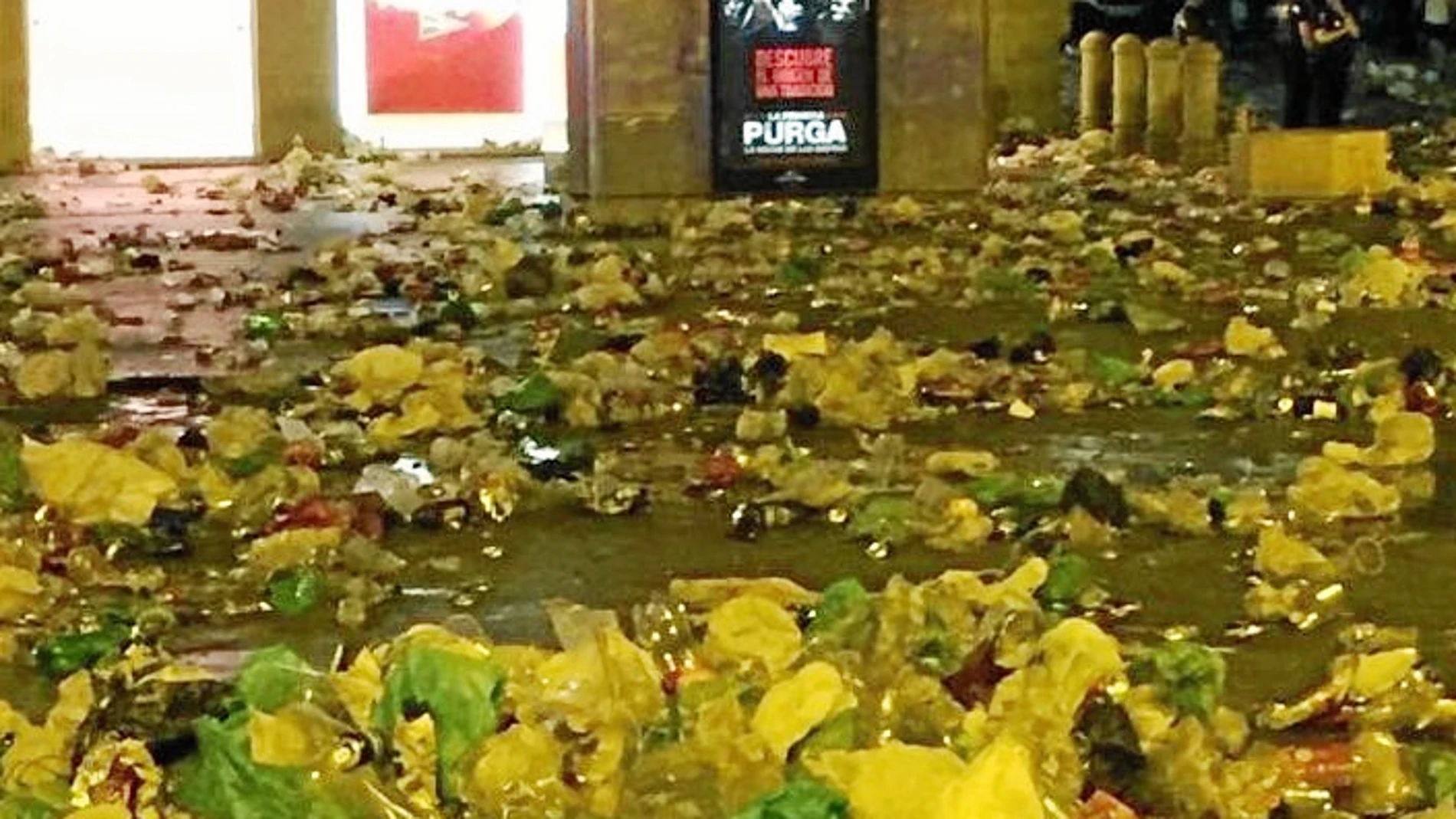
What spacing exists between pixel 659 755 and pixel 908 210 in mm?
10051

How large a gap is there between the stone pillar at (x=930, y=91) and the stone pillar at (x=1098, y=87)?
689cm

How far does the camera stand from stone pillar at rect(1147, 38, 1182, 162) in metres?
20.7

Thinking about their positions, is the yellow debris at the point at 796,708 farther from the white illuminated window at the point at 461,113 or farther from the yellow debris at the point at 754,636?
the white illuminated window at the point at 461,113

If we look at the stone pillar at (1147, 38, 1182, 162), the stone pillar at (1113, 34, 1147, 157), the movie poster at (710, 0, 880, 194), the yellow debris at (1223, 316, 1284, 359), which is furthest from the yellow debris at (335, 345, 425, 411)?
the stone pillar at (1113, 34, 1147, 157)

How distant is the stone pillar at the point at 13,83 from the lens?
18.9 metres

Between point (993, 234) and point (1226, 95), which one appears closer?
point (993, 234)

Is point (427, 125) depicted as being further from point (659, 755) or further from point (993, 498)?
point (659, 755)

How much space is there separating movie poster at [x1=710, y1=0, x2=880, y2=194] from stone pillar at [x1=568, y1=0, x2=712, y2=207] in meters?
0.11

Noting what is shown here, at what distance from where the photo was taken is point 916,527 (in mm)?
5891

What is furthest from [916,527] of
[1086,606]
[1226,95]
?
[1226,95]

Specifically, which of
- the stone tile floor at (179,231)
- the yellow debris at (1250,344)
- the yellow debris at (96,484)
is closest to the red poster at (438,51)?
the stone tile floor at (179,231)

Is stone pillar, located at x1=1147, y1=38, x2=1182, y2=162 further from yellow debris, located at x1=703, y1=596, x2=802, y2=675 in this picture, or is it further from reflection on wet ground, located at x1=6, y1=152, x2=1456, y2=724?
yellow debris, located at x1=703, y1=596, x2=802, y2=675

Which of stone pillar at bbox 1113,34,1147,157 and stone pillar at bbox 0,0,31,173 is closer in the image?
stone pillar at bbox 0,0,31,173

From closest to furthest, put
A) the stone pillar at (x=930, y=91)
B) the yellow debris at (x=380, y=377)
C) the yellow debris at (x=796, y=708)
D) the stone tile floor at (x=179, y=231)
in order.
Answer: the yellow debris at (x=796, y=708) → the yellow debris at (x=380, y=377) → the stone tile floor at (x=179, y=231) → the stone pillar at (x=930, y=91)
